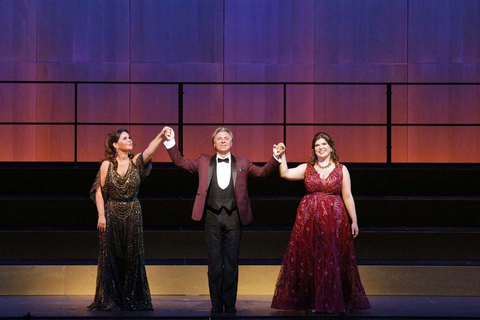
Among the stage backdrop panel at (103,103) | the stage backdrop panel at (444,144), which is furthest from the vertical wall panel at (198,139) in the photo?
the stage backdrop panel at (444,144)

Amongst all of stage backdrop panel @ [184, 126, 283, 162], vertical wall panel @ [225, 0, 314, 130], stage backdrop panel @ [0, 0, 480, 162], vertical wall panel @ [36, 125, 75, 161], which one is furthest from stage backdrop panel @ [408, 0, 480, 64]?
vertical wall panel @ [36, 125, 75, 161]

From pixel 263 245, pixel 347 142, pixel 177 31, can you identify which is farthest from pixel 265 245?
pixel 177 31

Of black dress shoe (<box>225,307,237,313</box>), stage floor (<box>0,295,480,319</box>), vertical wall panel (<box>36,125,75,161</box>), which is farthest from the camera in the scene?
vertical wall panel (<box>36,125,75,161</box>)

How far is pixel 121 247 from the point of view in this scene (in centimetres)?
586

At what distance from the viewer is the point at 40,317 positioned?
554cm

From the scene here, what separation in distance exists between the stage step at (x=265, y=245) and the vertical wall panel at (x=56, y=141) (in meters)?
3.10

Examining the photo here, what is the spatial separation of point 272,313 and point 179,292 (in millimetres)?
1143

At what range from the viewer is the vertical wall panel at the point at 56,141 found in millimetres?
10219

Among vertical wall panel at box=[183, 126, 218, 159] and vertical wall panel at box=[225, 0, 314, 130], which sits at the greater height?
vertical wall panel at box=[225, 0, 314, 130]

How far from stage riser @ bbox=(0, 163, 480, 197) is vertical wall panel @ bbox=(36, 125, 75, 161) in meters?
1.87

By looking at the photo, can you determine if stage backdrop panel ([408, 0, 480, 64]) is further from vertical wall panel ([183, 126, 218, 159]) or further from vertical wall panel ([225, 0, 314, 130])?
vertical wall panel ([183, 126, 218, 159])

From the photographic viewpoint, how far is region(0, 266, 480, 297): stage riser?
6543 mm

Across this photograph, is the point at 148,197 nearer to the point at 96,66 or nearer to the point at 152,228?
the point at 152,228

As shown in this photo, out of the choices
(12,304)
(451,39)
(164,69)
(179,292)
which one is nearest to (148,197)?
(179,292)
